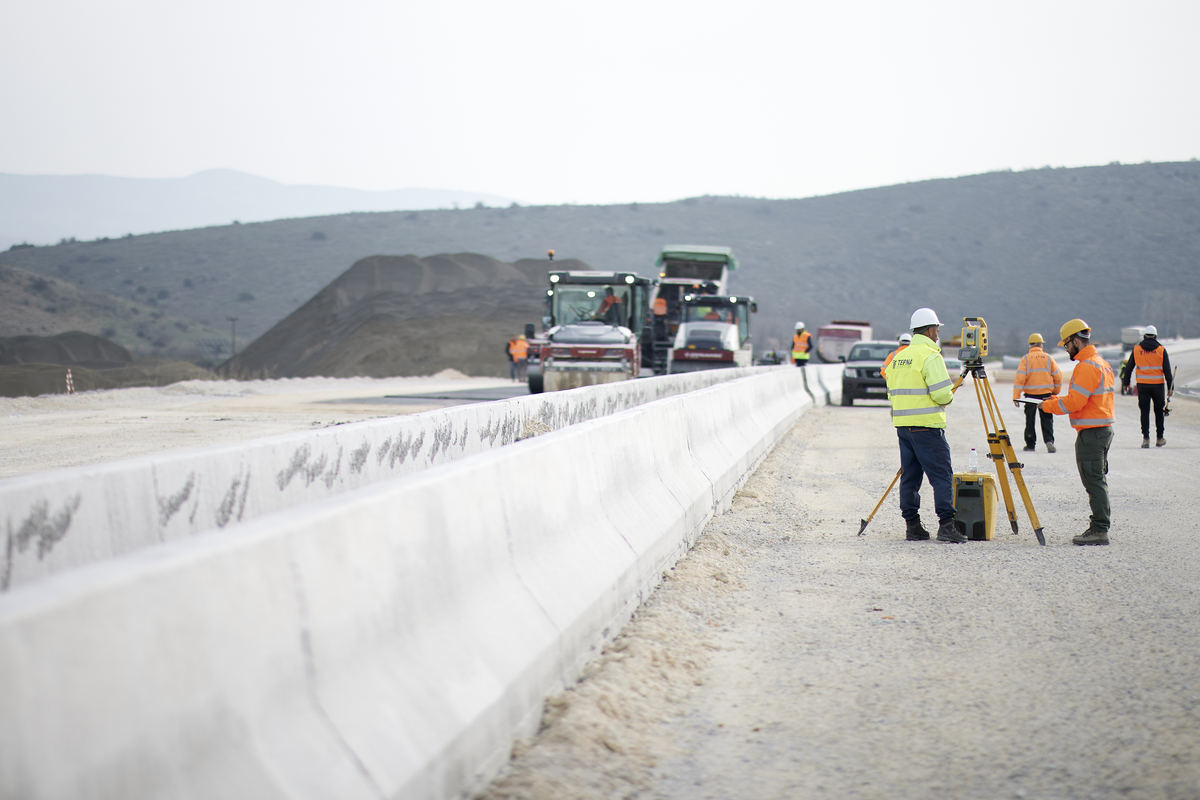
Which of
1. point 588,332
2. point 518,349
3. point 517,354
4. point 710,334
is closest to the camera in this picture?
point 588,332

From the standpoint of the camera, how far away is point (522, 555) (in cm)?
498

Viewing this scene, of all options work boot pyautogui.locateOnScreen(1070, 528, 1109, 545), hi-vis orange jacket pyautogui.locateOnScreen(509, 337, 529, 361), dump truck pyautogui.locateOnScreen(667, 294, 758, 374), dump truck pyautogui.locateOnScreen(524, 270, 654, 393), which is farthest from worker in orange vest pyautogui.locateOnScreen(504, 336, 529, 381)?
work boot pyautogui.locateOnScreen(1070, 528, 1109, 545)

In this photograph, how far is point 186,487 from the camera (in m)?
5.88

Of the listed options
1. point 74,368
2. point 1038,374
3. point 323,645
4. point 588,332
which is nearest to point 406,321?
point 74,368

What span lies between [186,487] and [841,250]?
133 meters

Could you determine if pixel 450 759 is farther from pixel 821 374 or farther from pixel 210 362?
pixel 210 362

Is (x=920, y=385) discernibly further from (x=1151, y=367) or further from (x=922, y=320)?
(x=1151, y=367)

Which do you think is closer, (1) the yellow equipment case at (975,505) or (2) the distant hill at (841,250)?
(1) the yellow equipment case at (975,505)

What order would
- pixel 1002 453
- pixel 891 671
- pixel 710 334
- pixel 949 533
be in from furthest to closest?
pixel 710 334
pixel 1002 453
pixel 949 533
pixel 891 671

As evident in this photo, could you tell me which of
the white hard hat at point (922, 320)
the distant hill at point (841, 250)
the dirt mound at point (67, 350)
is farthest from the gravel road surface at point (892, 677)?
the distant hill at point (841, 250)

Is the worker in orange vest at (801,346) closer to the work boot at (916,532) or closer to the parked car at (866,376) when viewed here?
the parked car at (866,376)

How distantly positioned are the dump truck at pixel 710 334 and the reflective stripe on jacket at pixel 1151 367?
19598 mm

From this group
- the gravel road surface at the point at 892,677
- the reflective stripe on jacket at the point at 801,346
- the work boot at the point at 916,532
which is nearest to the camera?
the gravel road surface at the point at 892,677

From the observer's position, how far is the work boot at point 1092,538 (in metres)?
9.29
